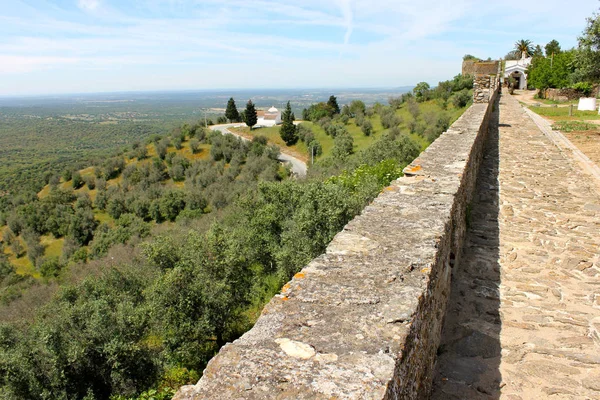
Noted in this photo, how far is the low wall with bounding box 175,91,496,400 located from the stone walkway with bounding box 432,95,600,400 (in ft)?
1.08

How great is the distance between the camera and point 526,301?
13.5 feet

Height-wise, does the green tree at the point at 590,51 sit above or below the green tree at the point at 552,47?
below

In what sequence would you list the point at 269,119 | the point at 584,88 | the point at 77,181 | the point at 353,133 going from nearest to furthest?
the point at 584,88 → the point at 353,133 → the point at 77,181 → the point at 269,119

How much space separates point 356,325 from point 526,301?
283 cm

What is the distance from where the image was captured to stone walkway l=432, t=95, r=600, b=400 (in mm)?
3039

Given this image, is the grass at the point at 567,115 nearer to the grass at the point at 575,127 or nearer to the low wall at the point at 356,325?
the grass at the point at 575,127

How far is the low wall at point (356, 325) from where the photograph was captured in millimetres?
1741

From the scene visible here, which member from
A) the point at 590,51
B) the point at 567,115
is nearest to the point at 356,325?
the point at 590,51

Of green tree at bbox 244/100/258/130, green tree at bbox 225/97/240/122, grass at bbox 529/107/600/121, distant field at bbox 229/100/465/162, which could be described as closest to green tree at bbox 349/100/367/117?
distant field at bbox 229/100/465/162

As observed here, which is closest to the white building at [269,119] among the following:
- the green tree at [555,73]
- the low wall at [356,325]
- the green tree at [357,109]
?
the green tree at [357,109]

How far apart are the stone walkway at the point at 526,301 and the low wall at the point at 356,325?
0.33 metres

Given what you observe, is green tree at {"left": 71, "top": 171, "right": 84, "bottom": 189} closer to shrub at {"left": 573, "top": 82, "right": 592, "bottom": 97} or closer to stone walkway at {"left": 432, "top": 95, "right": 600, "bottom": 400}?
shrub at {"left": 573, "top": 82, "right": 592, "bottom": 97}

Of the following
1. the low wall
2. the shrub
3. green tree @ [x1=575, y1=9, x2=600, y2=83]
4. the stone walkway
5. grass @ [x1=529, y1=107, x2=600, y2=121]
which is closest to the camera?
the low wall

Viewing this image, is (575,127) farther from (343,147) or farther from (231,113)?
(231,113)
